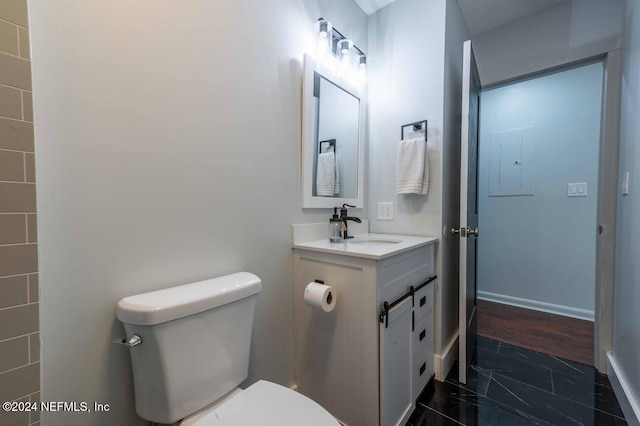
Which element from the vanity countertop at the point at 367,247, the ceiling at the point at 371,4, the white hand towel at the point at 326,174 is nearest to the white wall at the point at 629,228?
the vanity countertop at the point at 367,247

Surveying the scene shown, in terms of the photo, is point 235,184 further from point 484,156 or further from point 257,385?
point 484,156

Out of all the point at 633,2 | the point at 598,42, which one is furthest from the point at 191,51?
the point at 598,42

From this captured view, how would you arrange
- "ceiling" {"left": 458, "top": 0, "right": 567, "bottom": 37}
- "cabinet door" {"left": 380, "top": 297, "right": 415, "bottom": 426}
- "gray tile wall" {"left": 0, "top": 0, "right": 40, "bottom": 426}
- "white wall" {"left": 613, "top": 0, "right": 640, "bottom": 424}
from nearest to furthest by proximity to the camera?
"gray tile wall" {"left": 0, "top": 0, "right": 40, "bottom": 426}, "cabinet door" {"left": 380, "top": 297, "right": 415, "bottom": 426}, "white wall" {"left": 613, "top": 0, "right": 640, "bottom": 424}, "ceiling" {"left": 458, "top": 0, "right": 567, "bottom": 37}

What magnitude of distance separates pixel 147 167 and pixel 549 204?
3295mm

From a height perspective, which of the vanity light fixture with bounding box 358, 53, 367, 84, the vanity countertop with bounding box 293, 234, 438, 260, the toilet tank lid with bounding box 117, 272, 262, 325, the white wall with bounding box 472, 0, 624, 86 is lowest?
the toilet tank lid with bounding box 117, 272, 262, 325

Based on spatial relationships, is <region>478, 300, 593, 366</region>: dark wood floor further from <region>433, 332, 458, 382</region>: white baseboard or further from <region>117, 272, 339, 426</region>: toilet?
<region>117, 272, 339, 426</region>: toilet

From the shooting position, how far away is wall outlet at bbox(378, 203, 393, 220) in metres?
1.77

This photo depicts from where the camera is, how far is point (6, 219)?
57cm

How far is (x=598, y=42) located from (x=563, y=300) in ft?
7.11

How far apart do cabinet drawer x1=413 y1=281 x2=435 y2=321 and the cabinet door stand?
11 cm

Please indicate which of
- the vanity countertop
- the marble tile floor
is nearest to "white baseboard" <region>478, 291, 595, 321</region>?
the marble tile floor

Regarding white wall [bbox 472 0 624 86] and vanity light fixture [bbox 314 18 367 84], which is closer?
vanity light fixture [bbox 314 18 367 84]

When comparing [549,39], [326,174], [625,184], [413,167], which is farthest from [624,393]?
[549,39]

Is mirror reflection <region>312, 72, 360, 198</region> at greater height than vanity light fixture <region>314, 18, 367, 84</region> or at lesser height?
lesser
